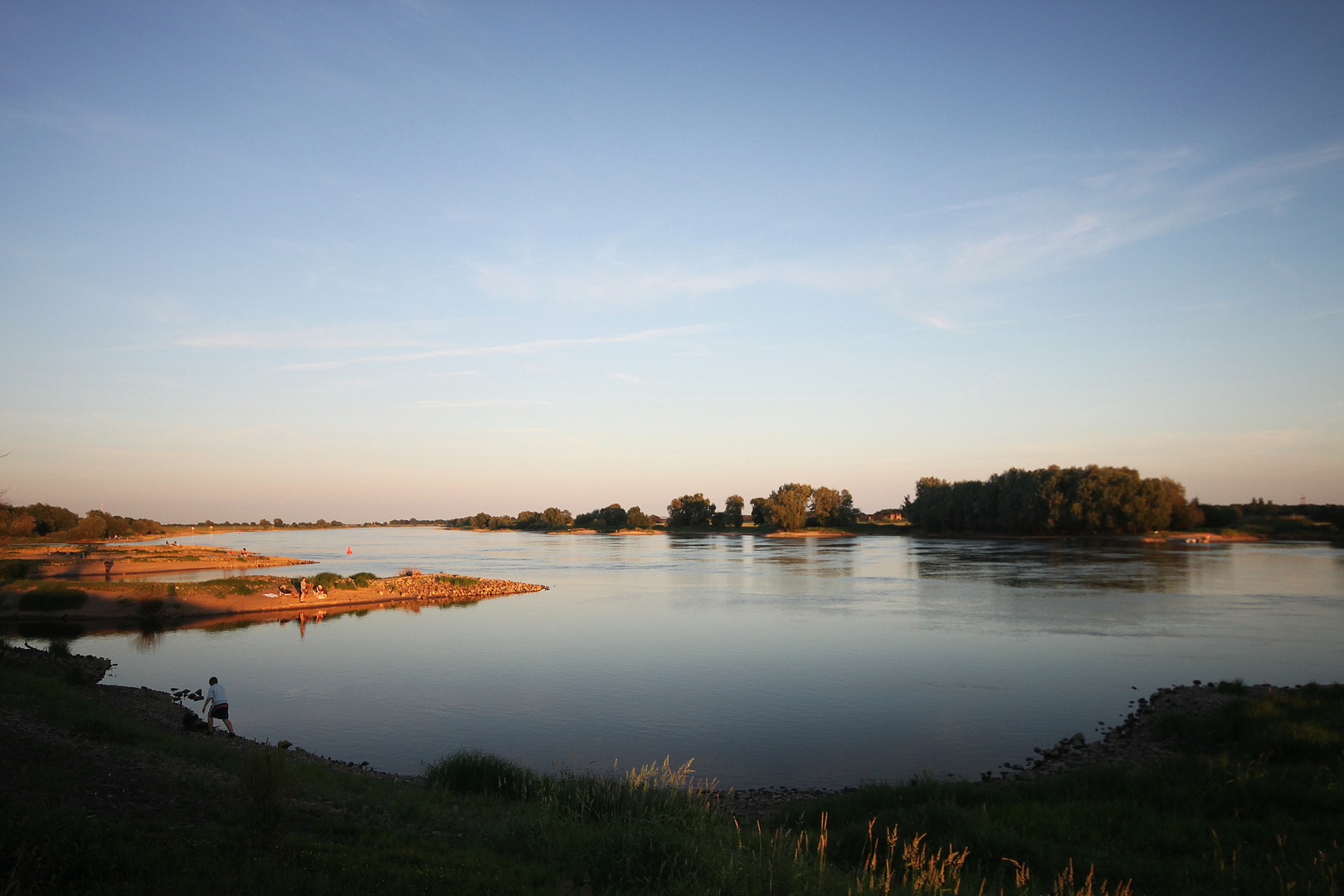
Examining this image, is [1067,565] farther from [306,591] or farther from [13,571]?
[13,571]

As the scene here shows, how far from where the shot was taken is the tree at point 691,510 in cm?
18425

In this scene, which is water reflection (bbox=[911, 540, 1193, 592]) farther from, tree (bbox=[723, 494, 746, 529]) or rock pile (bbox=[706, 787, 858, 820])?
tree (bbox=[723, 494, 746, 529])

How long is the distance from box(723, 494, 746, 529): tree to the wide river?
433ft

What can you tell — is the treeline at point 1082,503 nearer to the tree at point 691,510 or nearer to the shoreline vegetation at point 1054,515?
the shoreline vegetation at point 1054,515

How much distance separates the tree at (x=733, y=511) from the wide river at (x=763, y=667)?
132 metres

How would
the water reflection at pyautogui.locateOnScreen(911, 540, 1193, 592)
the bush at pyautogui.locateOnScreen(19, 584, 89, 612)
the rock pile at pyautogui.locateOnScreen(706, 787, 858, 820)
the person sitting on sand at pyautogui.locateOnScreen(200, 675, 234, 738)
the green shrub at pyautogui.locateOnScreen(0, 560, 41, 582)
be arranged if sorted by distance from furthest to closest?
the water reflection at pyautogui.locateOnScreen(911, 540, 1193, 592) → the green shrub at pyautogui.locateOnScreen(0, 560, 41, 582) → the bush at pyautogui.locateOnScreen(19, 584, 89, 612) → the person sitting on sand at pyautogui.locateOnScreen(200, 675, 234, 738) → the rock pile at pyautogui.locateOnScreen(706, 787, 858, 820)

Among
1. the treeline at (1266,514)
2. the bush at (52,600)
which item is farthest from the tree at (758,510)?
the bush at (52,600)

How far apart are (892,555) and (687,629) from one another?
53002 mm

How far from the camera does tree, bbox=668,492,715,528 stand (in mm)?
184250

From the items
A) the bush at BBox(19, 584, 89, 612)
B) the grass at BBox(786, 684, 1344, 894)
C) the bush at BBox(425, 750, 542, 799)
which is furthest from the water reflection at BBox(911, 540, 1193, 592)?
the bush at BBox(19, 584, 89, 612)

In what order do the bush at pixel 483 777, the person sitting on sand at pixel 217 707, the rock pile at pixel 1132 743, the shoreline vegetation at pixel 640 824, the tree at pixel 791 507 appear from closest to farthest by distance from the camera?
the shoreline vegetation at pixel 640 824 < the bush at pixel 483 777 < the rock pile at pixel 1132 743 < the person sitting on sand at pixel 217 707 < the tree at pixel 791 507

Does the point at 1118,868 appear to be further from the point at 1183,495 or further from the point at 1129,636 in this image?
the point at 1183,495

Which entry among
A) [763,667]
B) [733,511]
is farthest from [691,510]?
[763,667]

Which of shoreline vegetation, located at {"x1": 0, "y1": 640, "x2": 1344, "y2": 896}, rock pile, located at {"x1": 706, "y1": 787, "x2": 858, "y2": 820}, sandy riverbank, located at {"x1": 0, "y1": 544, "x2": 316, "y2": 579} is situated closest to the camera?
shoreline vegetation, located at {"x1": 0, "y1": 640, "x2": 1344, "y2": 896}
